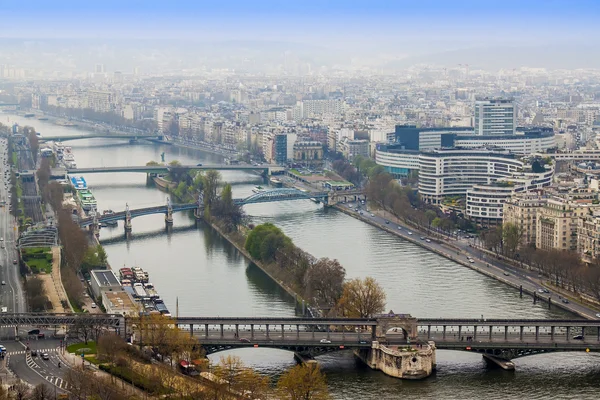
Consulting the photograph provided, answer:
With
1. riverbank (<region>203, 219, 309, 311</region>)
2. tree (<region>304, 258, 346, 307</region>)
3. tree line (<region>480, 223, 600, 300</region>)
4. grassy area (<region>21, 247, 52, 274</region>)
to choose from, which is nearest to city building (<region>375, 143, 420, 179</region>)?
riverbank (<region>203, 219, 309, 311</region>)

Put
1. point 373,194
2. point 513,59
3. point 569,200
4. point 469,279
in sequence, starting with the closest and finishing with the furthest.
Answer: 1. point 469,279
2. point 569,200
3. point 373,194
4. point 513,59

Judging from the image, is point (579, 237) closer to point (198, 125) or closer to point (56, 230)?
point (56, 230)

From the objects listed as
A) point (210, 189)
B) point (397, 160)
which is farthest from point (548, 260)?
point (397, 160)

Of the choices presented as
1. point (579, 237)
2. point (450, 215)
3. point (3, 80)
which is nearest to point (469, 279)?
point (579, 237)

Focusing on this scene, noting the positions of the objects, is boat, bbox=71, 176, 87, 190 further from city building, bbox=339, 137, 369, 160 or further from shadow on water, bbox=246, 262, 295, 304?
shadow on water, bbox=246, 262, 295, 304

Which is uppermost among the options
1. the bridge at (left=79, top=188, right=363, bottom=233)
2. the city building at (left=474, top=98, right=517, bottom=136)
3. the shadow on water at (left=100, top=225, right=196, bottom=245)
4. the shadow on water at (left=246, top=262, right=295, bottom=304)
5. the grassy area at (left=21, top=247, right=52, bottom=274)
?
the city building at (left=474, top=98, right=517, bottom=136)

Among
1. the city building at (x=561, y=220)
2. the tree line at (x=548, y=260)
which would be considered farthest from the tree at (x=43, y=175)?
the city building at (x=561, y=220)

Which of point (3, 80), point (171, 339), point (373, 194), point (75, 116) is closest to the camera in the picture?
point (171, 339)

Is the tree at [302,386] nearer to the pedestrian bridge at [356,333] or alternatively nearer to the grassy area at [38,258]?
the pedestrian bridge at [356,333]
